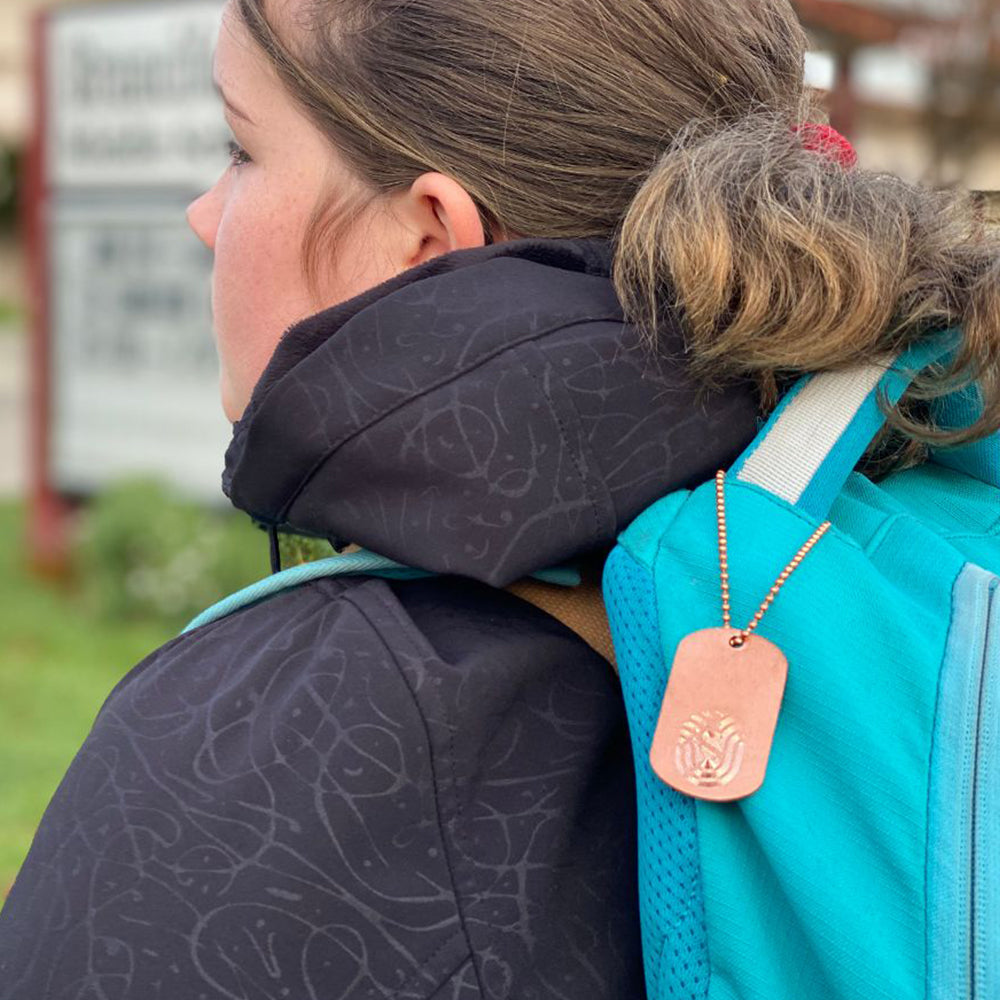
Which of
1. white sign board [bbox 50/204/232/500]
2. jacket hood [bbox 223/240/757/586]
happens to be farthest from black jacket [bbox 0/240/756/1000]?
white sign board [bbox 50/204/232/500]

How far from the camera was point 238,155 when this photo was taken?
1.42m

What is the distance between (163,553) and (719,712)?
537 centimetres

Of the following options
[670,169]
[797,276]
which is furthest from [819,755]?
Answer: [670,169]

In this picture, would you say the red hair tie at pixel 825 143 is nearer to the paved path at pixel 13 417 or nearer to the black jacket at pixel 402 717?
the black jacket at pixel 402 717

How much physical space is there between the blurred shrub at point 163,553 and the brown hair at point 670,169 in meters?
4.72

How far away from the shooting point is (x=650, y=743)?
3.38 ft

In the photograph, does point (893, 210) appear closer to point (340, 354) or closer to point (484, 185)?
point (484, 185)

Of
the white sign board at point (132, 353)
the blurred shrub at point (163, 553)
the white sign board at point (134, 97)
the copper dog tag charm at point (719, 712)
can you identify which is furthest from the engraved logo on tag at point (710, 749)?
the white sign board at point (134, 97)

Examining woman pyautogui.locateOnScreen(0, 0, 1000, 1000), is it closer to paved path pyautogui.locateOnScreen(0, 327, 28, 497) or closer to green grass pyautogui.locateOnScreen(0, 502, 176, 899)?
green grass pyautogui.locateOnScreen(0, 502, 176, 899)

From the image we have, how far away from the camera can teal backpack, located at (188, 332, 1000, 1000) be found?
0.95 m

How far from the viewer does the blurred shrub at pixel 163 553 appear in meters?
6.10

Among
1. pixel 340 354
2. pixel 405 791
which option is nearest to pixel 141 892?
pixel 405 791

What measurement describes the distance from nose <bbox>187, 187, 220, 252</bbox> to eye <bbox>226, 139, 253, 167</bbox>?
0.18 ft

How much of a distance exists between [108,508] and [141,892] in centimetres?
550
